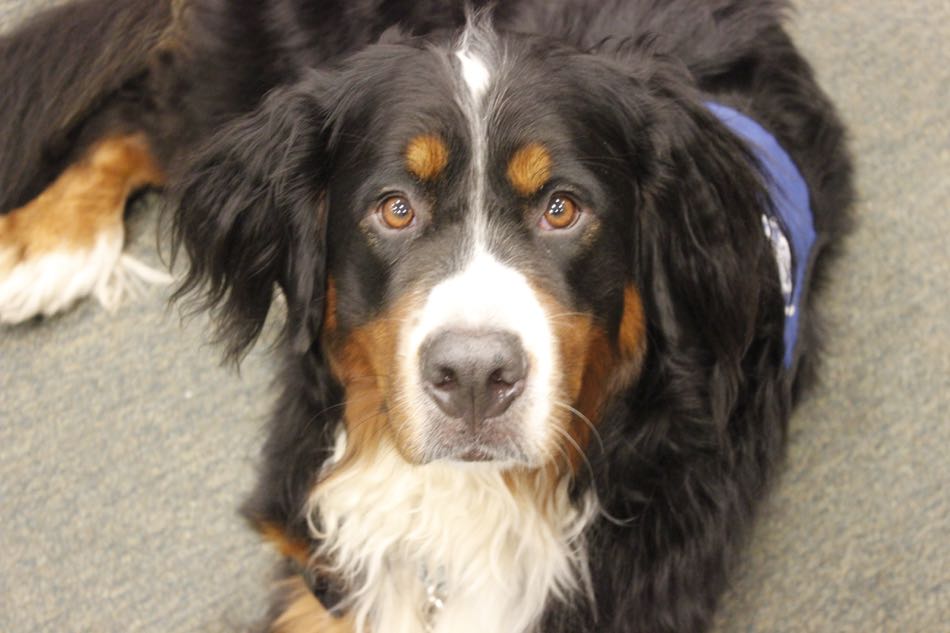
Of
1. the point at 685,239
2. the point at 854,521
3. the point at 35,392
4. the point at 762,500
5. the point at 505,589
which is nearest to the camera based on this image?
the point at 685,239

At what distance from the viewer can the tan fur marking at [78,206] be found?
7.39 ft

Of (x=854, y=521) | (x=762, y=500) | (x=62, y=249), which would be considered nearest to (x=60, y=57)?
(x=62, y=249)

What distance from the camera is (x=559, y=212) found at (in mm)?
1352

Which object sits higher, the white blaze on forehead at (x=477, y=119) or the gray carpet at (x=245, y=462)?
the white blaze on forehead at (x=477, y=119)

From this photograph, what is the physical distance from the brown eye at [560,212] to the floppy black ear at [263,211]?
0.32 meters

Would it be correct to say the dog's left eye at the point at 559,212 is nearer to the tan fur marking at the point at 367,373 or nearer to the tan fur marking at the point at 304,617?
the tan fur marking at the point at 367,373

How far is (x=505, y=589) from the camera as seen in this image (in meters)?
1.57

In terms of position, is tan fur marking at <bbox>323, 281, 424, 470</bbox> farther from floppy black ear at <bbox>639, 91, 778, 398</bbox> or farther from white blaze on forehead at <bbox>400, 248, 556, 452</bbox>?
floppy black ear at <bbox>639, 91, 778, 398</bbox>

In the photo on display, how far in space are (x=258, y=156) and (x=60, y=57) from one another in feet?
3.32

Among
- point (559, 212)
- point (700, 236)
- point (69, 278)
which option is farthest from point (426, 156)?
point (69, 278)

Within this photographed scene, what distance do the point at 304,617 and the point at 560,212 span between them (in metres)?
0.85

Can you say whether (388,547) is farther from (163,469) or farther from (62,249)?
(62,249)

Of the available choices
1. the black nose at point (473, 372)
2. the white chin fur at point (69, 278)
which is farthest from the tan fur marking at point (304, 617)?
the white chin fur at point (69, 278)

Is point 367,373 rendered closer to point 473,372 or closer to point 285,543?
point 473,372
